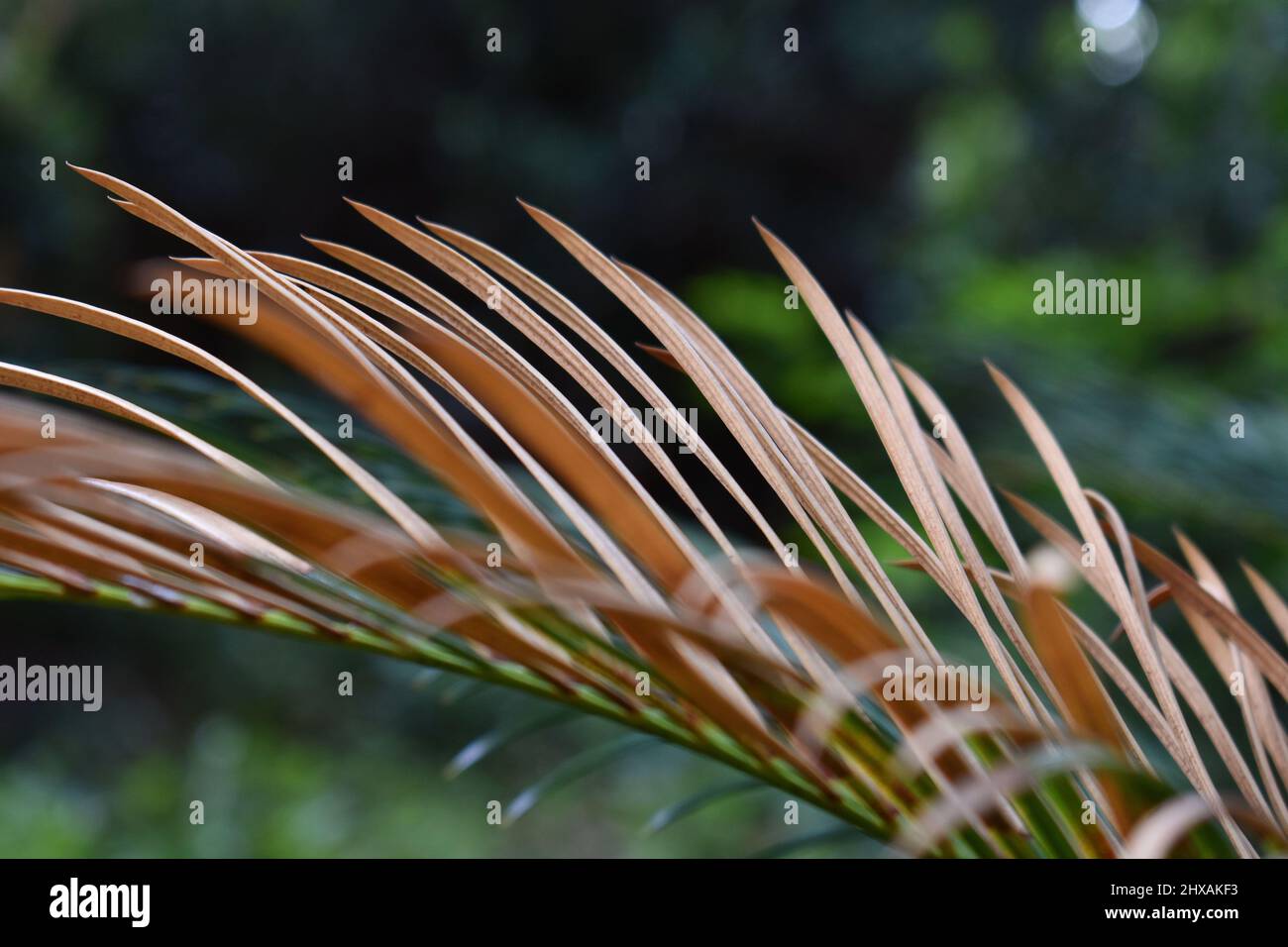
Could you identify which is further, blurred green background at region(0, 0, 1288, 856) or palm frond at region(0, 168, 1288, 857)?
blurred green background at region(0, 0, 1288, 856)

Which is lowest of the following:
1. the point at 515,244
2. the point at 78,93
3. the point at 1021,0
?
the point at 515,244

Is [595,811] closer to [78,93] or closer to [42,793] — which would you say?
[42,793]

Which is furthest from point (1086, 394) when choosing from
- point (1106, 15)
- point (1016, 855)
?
point (1106, 15)

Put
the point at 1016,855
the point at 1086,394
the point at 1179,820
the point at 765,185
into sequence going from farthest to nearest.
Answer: the point at 765,185
the point at 1086,394
the point at 1016,855
the point at 1179,820

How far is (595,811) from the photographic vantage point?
10.8 feet

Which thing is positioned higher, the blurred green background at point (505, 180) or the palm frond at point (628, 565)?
the blurred green background at point (505, 180)

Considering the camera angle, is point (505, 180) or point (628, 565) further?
point (505, 180)

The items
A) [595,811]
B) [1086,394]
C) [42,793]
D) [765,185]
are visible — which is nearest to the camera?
[1086,394]

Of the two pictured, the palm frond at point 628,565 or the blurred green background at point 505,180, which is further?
the blurred green background at point 505,180

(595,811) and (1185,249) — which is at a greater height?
(1185,249)

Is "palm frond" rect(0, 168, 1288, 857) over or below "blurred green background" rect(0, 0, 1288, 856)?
below

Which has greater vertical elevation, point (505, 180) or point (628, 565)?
point (505, 180)
